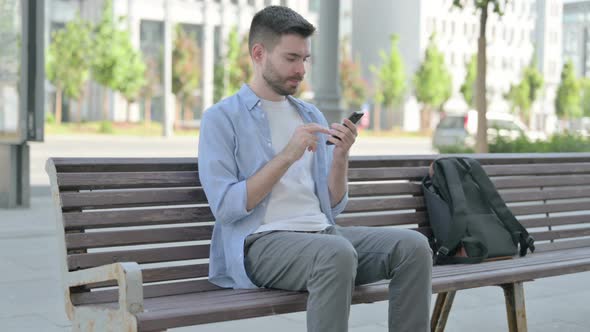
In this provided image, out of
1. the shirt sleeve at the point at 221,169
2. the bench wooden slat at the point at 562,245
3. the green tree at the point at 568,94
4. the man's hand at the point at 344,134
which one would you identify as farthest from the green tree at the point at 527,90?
the shirt sleeve at the point at 221,169

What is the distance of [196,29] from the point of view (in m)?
66.2

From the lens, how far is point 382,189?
180 inches

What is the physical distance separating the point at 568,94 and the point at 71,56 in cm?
3988

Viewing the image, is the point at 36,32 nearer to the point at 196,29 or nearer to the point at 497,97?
the point at 196,29

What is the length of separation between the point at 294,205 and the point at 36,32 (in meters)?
8.13

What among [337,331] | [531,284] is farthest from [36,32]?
[337,331]

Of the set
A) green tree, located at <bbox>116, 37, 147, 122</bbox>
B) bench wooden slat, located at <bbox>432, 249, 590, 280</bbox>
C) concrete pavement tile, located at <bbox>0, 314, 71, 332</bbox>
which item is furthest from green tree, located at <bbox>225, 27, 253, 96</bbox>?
bench wooden slat, located at <bbox>432, 249, 590, 280</bbox>

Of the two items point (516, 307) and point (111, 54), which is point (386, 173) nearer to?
point (516, 307)

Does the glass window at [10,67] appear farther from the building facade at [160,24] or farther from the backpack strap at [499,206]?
the building facade at [160,24]

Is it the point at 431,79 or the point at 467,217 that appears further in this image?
the point at 431,79

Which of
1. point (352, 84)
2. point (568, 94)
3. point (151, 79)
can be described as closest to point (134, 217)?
point (151, 79)

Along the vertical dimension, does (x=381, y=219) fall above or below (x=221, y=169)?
below

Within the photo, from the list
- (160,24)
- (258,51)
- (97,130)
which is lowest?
(97,130)

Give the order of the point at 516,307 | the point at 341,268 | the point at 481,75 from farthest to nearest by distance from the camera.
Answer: the point at 481,75 < the point at 516,307 < the point at 341,268
